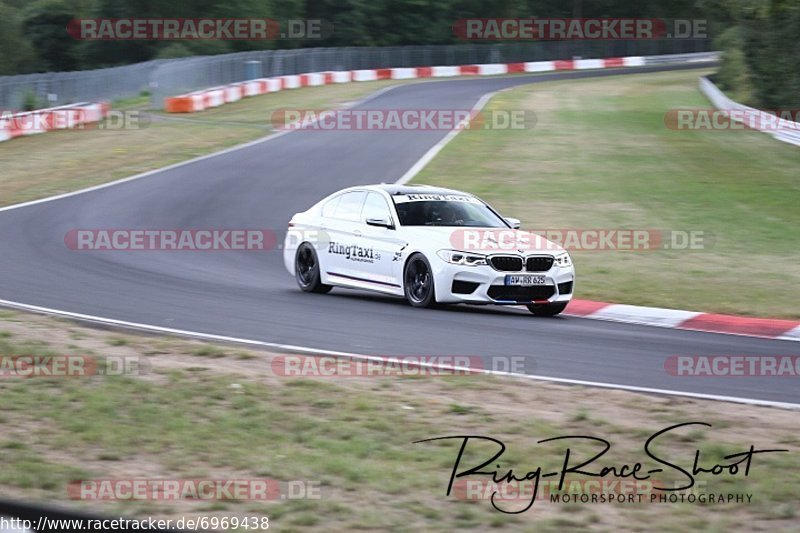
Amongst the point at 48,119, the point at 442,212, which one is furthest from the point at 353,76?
the point at 442,212

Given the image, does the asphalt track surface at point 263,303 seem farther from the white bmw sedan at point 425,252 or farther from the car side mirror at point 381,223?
the car side mirror at point 381,223

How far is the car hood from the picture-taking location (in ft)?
44.7

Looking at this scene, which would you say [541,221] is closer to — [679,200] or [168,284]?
[679,200]

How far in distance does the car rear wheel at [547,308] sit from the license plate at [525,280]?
35 centimetres

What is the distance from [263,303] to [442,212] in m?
2.44

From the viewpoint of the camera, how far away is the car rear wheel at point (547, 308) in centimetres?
1388

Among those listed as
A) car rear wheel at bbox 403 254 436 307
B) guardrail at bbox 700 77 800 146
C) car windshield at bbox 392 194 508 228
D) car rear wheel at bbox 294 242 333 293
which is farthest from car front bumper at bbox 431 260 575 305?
guardrail at bbox 700 77 800 146

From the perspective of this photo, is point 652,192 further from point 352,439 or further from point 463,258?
point 352,439

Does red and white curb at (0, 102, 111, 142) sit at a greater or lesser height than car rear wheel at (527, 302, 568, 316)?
greater

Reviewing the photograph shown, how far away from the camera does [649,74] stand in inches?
2783

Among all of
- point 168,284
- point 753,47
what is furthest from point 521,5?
point 168,284

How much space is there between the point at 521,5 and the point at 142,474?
91.2m

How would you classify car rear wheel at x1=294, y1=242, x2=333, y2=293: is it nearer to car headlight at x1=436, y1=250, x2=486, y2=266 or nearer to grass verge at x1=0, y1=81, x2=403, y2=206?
car headlight at x1=436, y1=250, x2=486, y2=266

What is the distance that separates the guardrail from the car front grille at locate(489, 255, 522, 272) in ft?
74.6
